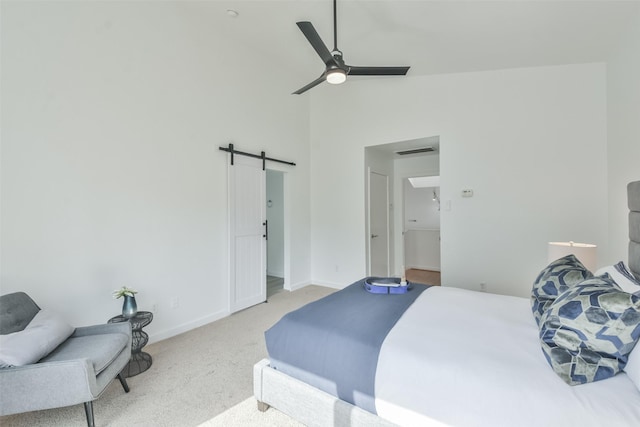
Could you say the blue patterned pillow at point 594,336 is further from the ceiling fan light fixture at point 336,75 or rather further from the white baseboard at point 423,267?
the white baseboard at point 423,267

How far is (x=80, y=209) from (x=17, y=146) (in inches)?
23.8

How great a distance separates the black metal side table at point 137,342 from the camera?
93.7 inches

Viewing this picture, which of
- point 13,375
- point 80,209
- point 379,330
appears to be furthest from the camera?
point 80,209

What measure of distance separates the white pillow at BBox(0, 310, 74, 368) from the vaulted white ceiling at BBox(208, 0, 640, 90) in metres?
3.28

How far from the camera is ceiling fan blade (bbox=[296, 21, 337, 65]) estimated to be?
1.95 metres

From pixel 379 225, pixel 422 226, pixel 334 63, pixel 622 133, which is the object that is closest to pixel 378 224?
pixel 379 225

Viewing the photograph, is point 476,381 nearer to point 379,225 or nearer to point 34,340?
point 34,340

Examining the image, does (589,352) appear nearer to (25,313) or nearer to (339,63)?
(339,63)

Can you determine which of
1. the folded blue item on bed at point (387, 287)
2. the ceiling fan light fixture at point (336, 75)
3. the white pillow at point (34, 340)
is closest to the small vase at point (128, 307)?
the white pillow at point (34, 340)

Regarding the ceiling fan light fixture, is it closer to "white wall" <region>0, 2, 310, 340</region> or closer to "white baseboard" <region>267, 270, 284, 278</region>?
"white wall" <region>0, 2, 310, 340</region>

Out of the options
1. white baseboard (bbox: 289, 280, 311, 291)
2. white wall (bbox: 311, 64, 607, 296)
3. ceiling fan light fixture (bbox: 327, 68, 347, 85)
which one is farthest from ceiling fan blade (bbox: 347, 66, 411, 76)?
white baseboard (bbox: 289, 280, 311, 291)

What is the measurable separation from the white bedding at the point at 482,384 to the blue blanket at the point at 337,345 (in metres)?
0.08

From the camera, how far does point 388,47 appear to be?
3270 mm

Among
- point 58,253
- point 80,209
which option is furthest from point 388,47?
point 58,253
